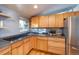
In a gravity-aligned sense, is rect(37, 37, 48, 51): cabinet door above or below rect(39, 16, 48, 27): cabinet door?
below

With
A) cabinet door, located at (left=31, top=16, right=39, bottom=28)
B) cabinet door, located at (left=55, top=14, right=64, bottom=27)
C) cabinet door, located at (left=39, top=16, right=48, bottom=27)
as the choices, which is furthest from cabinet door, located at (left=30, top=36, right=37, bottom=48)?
cabinet door, located at (left=55, top=14, right=64, bottom=27)

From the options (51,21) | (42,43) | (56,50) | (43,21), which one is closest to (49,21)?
(51,21)

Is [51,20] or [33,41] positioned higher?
[51,20]

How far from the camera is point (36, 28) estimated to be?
409 centimetres

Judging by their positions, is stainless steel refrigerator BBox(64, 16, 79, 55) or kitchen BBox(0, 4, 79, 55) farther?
stainless steel refrigerator BBox(64, 16, 79, 55)

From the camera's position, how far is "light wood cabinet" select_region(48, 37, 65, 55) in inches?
127

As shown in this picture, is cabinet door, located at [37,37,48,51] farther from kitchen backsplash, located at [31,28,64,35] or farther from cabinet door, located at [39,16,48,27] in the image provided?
cabinet door, located at [39,16,48,27]

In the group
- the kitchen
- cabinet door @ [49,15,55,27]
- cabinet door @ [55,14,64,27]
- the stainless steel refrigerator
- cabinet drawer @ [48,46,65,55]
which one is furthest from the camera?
cabinet door @ [49,15,55,27]

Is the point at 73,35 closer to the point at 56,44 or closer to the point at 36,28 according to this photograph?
the point at 56,44

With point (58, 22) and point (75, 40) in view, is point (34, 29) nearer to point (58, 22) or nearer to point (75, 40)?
point (58, 22)

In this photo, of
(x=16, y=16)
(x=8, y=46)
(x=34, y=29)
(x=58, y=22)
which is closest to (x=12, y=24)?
(x=16, y=16)

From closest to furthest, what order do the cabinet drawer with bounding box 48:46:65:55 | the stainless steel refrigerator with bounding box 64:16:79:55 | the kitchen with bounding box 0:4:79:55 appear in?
the kitchen with bounding box 0:4:79:55
the stainless steel refrigerator with bounding box 64:16:79:55
the cabinet drawer with bounding box 48:46:65:55

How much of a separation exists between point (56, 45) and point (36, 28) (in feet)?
3.93

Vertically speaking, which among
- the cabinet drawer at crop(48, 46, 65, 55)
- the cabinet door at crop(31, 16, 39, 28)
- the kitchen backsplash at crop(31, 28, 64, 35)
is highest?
the cabinet door at crop(31, 16, 39, 28)
